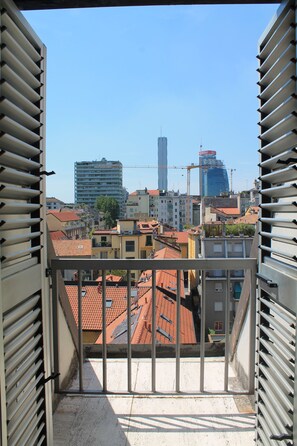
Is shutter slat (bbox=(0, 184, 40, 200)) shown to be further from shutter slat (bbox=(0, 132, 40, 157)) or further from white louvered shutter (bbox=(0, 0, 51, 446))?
shutter slat (bbox=(0, 132, 40, 157))

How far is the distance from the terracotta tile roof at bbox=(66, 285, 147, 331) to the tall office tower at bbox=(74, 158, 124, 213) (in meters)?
55.6

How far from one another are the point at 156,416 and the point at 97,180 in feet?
212

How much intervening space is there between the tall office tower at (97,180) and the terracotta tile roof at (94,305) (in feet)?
182

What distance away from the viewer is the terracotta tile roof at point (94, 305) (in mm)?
6250

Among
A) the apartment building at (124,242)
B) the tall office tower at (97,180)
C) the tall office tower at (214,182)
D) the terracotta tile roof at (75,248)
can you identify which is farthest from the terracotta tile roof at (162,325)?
the tall office tower at (214,182)

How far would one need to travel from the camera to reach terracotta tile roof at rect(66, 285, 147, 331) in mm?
6250

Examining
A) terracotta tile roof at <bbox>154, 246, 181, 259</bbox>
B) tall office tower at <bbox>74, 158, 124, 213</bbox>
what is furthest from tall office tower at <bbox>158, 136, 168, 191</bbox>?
terracotta tile roof at <bbox>154, 246, 181, 259</bbox>

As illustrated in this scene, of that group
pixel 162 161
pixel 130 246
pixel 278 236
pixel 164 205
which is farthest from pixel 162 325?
pixel 162 161

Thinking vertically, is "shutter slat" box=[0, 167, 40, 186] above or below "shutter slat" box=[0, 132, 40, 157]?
below

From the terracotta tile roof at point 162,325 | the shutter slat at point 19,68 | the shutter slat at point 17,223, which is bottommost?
the terracotta tile roof at point 162,325

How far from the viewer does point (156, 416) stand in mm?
1641

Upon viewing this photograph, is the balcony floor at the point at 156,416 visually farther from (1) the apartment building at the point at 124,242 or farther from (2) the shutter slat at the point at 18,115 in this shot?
(1) the apartment building at the point at 124,242

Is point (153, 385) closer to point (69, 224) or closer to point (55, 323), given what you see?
point (55, 323)

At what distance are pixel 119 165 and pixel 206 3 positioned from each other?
63.5m
